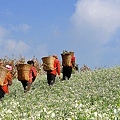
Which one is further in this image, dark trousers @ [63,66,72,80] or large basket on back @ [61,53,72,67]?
dark trousers @ [63,66,72,80]

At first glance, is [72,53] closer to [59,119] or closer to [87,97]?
[87,97]

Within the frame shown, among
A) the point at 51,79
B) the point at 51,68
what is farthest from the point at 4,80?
the point at 51,79

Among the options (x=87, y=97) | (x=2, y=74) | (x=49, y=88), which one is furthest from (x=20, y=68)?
(x=87, y=97)

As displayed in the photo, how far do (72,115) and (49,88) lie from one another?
14.4 meters

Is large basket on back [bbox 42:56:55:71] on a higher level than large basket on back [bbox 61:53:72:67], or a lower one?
lower

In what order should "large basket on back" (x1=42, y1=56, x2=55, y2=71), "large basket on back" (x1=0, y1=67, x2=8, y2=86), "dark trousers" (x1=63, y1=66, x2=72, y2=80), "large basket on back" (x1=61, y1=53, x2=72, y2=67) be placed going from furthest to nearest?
"dark trousers" (x1=63, y1=66, x2=72, y2=80), "large basket on back" (x1=61, y1=53, x2=72, y2=67), "large basket on back" (x1=42, y1=56, x2=55, y2=71), "large basket on back" (x1=0, y1=67, x2=8, y2=86)

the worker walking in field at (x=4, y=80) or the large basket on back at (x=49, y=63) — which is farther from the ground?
the large basket on back at (x=49, y=63)

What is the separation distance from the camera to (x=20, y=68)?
24203 millimetres

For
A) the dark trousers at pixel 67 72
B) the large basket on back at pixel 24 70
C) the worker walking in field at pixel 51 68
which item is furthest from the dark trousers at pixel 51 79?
the dark trousers at pixel 67 72

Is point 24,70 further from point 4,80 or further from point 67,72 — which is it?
point 67,72

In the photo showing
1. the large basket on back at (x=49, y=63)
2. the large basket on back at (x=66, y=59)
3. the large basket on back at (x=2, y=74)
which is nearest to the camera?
the large basket on back at (x=2, y=74)

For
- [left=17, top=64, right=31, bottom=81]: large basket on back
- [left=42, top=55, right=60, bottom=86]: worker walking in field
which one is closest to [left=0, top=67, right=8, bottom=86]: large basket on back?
[left=17, top=64, right=31, bottom=81]: large basket on back

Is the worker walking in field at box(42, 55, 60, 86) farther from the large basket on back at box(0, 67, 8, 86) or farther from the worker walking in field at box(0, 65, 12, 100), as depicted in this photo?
the large basket on back at box(0, 67, 8, 86)

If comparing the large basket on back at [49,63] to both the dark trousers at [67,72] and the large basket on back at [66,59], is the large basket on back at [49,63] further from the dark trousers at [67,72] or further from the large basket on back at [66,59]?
the dark trousers at [67,72]
